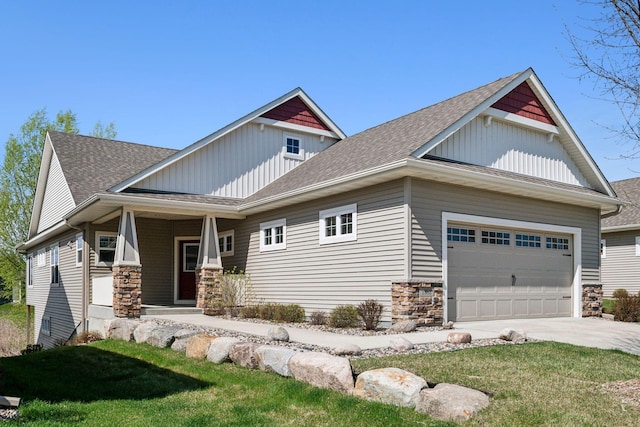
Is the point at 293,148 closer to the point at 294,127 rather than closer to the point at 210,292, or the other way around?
the point at 294,127

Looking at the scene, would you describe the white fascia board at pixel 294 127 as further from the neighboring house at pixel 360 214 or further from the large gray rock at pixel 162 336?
the large gray rock at pixel 162 336

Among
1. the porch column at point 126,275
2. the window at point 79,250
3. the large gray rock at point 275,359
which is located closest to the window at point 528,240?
the large gray rock at point 275,359

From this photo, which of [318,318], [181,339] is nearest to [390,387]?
[181,339]

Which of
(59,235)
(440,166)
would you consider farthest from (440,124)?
(59,235)

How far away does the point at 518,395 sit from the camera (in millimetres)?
6332

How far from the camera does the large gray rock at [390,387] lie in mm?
6105

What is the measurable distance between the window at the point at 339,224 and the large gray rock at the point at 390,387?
7.01 meters

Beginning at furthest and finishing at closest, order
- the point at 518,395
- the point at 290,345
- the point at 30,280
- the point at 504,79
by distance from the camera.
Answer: the point at 30,280, the point at 504,79, the point at 290,345, the point at 518,395

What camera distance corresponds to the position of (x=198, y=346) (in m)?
9.23

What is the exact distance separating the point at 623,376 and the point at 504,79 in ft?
29.6

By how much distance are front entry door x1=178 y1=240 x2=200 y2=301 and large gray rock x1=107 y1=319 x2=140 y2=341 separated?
19.3ft

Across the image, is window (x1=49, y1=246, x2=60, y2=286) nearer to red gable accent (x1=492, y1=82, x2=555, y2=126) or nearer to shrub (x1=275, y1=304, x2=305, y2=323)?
shrub (x1=275, y1=304, x2=305, y2=323)

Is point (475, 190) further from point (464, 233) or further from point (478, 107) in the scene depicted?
point (478, 107)

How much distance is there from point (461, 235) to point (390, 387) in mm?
7601
